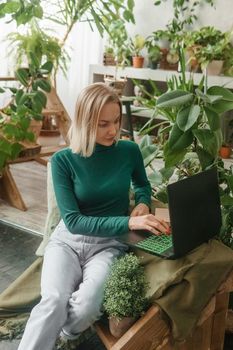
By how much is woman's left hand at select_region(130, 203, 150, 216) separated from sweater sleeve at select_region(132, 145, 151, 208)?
2.0 inches

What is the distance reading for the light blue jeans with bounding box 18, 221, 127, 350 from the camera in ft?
3.95

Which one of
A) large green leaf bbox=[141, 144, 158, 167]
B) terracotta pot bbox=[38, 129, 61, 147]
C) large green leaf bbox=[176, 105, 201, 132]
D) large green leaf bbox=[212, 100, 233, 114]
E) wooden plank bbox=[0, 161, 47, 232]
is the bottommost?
wooden plank bbox=[0, 161, 47, 232]

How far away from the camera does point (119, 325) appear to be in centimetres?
116

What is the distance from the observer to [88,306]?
123cm

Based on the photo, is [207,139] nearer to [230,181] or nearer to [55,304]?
[230,181]

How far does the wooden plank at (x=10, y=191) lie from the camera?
281 centimetres

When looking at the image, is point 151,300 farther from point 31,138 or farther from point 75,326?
point 31,138

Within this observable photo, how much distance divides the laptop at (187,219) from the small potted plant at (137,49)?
315 cm

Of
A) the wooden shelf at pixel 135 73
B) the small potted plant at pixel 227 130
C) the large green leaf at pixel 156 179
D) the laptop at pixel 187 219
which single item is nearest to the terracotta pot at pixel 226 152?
the small potted plant at pixel 227 130

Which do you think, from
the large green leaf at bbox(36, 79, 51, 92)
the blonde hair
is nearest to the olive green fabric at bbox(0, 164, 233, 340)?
the blonde hair

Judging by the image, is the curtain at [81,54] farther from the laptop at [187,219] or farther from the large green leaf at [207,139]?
the laptop at [187,219]

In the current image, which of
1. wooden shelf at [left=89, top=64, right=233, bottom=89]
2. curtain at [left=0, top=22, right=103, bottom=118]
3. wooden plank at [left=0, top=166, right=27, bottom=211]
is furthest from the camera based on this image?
curtain at [left=0, top=22, right=103, bottom=118]

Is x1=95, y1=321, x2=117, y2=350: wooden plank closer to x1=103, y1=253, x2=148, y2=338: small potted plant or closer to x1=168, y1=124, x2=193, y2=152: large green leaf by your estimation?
x1=103, y1=253, x2=148, y2=338: small potted plant

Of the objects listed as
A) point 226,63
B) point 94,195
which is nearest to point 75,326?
point 94,195
